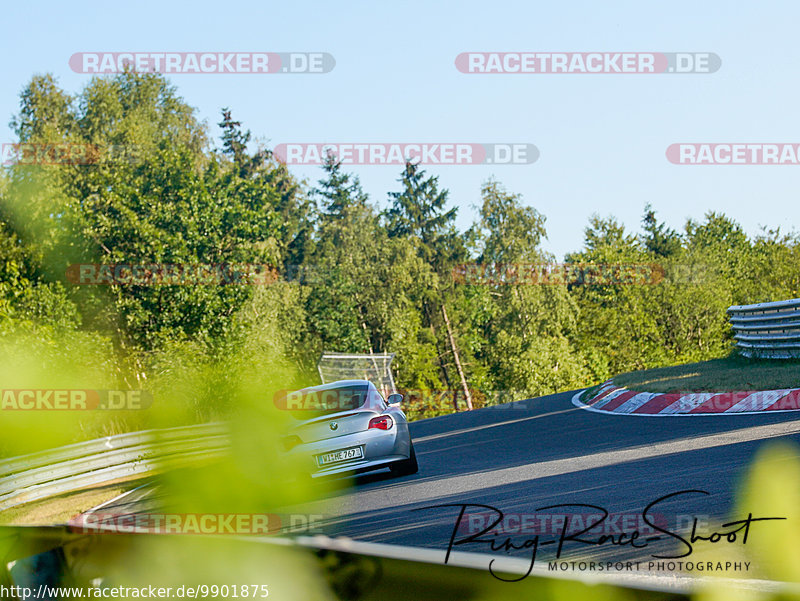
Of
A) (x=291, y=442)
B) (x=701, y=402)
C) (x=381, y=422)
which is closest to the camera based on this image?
(x=291, y=442)

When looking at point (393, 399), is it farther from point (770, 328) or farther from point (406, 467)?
point (770, 328)

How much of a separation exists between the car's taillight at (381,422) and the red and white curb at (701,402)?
5.55 metres

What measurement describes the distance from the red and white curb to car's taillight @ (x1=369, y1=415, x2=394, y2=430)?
5549mm

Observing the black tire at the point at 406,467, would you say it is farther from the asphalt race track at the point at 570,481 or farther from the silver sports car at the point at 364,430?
the asphalt race track at the point at 570,481

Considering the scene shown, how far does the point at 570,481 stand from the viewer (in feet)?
27.6

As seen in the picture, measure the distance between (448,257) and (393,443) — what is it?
172 feet

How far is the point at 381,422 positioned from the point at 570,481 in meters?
2.70

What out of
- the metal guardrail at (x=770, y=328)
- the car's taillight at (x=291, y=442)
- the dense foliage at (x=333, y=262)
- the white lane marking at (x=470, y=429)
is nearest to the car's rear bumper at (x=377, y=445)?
the white lane marking at (x=470, y=429)

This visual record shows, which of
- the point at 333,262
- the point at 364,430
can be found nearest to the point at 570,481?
the point at 364,430

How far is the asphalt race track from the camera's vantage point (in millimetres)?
6004

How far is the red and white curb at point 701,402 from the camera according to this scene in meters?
12.4

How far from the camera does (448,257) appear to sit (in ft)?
205

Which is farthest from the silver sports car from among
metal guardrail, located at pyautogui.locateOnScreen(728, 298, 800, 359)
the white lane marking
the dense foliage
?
the dense foliage

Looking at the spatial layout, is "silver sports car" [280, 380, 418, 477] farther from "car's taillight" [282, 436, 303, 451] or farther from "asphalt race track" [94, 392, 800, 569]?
"car's taillight" [282, 436, 303, 451]
